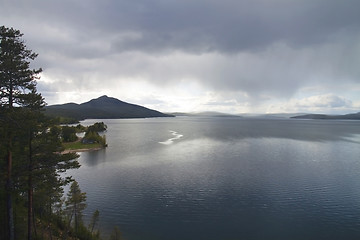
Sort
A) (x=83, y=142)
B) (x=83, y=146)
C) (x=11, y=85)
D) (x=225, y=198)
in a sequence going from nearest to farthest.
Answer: (x=11, y=85)
(x=225, y=198)
(x=83, y=146)
(x=83, y=142)

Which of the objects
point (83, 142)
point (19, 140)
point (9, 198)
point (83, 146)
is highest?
point (19, 140)

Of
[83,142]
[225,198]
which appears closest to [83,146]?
Result: [83,142]

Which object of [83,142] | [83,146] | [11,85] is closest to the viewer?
[11,85]

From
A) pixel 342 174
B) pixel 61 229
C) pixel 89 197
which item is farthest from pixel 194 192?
pixel 342 174

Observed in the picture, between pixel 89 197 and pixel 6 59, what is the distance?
1258 inches

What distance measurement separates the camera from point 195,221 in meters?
34.8

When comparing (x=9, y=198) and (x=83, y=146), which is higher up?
(x=9, y=198)

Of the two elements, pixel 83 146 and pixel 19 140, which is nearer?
pixel 19 140

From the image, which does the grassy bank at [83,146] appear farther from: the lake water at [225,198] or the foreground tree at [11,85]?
the foreground tree at [11,85]

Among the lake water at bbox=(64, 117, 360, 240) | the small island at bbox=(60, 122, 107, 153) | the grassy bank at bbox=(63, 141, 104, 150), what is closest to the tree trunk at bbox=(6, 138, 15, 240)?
the lake water at bbox=(64, 117, 360, 240)

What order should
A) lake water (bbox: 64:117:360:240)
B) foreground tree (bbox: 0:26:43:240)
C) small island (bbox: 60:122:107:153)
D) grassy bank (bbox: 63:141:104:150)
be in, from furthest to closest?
small island (bbox: 60:122:107:153)
grassy bank (bbox: 63:141:104:150)
lake water (bbox: 64:117:360:240)
foreground tree (bbox: 0:26:43:240)

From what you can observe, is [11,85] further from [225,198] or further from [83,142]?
[83,142]

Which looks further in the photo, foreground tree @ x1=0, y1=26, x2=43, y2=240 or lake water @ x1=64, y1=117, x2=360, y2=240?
lake water @ x1=64, y1=117, x2=360, y2=240

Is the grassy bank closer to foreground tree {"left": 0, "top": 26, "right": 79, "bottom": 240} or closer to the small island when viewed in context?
the small island
